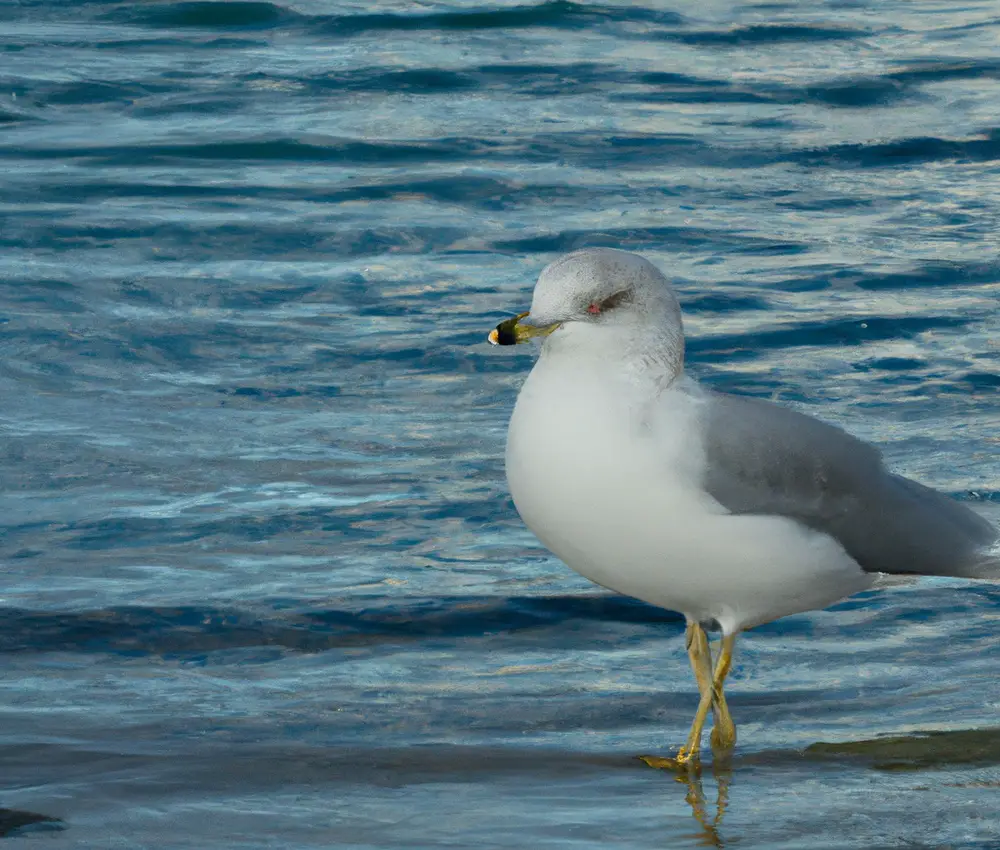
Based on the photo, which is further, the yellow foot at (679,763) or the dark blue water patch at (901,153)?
the dark blue water patch at (901,153)

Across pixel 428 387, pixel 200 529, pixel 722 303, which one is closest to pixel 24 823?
pixel 200 529

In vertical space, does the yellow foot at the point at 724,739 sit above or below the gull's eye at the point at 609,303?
below

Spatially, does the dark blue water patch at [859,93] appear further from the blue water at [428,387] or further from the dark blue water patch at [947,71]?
the dark blue water patch at [947,71]

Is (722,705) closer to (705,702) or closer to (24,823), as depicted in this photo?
(705,702)

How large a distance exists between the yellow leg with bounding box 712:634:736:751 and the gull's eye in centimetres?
106

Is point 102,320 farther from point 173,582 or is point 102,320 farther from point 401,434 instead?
point 173,582

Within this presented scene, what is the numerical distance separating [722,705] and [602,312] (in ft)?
4.06

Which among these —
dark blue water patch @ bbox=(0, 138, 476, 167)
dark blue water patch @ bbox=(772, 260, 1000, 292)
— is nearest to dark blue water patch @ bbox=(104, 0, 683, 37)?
dark blue water patch @ bbox=(0, 138, 476, 167)

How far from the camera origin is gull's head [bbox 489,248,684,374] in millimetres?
4844

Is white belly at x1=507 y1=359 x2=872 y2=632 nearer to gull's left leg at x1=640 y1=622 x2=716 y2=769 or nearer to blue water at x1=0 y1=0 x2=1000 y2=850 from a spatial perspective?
gull's left leg at x1=640 y1=622 x2=716 y2=769

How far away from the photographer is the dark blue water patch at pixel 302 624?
6.43 metres

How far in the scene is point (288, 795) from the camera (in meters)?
4.96

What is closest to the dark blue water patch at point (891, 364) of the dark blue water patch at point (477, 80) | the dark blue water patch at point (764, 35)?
the dark blue water patch at point (477, 80)

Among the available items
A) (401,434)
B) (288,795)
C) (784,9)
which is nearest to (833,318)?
(401,434)
